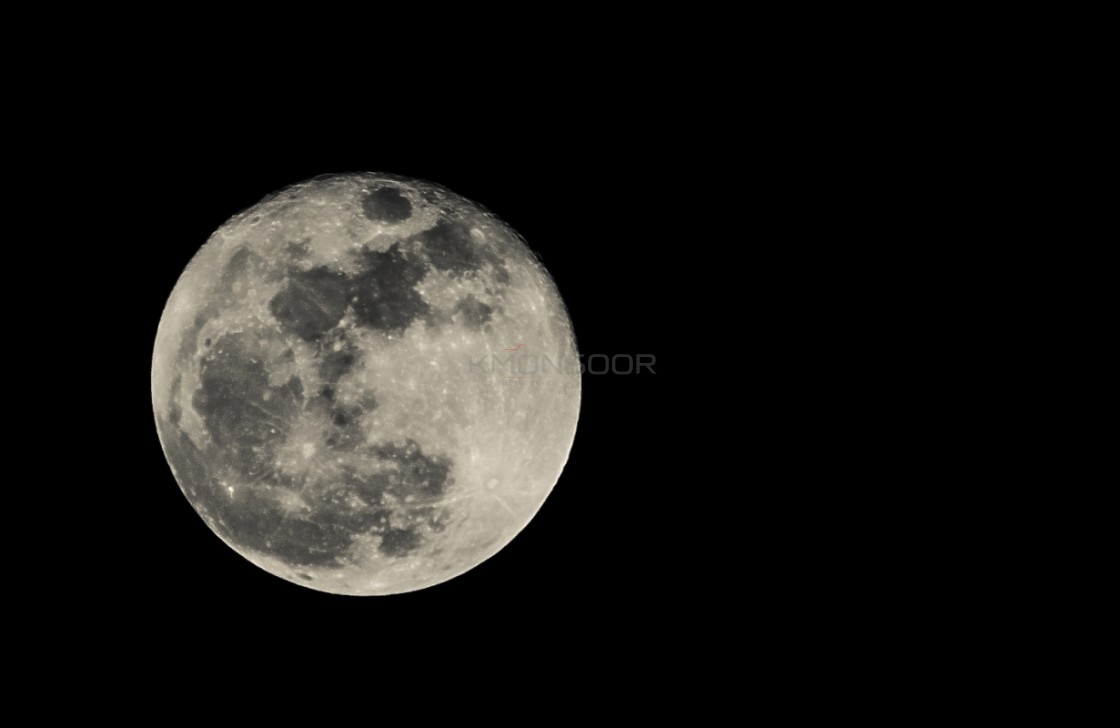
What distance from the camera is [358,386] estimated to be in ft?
13.7

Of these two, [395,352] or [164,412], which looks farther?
[164,412]

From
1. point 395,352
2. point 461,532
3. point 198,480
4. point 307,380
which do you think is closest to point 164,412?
point 198,480

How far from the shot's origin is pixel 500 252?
15.9 ft

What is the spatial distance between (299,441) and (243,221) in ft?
5.00

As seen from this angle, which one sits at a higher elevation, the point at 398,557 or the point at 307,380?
the point at 307,380

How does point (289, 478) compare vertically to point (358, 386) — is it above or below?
below

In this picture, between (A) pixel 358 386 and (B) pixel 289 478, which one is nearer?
(A) pixel 358 386

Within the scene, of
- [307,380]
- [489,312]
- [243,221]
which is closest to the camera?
[307,380]

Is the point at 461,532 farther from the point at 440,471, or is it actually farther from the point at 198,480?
the point at 198,480

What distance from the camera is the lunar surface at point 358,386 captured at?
4203mm

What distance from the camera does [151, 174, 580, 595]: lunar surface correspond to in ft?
13.8

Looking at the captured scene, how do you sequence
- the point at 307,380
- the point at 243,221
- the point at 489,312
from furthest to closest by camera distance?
1. the point at 243,221
2. the point at 489,312
3. the point at 307,380

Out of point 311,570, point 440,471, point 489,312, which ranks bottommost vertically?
point 311,570

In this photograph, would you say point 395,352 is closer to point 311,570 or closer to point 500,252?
point 500,252
